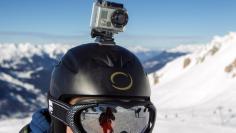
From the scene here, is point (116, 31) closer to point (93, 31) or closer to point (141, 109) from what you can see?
point (93, 31)

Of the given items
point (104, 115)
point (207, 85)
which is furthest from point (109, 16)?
point (207, 85)

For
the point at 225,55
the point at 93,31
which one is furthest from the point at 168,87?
the point at 93,31

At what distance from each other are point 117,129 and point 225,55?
1862 inches

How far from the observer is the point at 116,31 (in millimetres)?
4445

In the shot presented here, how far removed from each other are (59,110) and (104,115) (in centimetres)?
43

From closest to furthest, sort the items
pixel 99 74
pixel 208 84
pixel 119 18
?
pixel 99 74 → pixel 119 18 → pixel 208 84

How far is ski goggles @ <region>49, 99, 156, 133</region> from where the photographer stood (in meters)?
4.07

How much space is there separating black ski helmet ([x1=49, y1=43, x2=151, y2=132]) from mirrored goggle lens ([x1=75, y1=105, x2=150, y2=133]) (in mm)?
186

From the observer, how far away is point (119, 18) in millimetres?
4332

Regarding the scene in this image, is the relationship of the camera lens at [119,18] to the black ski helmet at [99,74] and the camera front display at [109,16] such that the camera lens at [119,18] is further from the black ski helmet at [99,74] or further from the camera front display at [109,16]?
the black ski helmet at [99,74]

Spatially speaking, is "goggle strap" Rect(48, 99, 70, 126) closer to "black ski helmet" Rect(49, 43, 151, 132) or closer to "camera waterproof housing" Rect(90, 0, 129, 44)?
"black ski helmet" Rect(49, 43, 151, 132)

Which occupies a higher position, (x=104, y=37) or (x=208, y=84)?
(x=104, y=37)

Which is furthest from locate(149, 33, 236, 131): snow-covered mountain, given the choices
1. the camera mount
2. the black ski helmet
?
the black ski helmet

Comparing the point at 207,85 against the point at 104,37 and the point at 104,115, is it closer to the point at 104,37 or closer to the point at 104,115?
the point at 104,37
